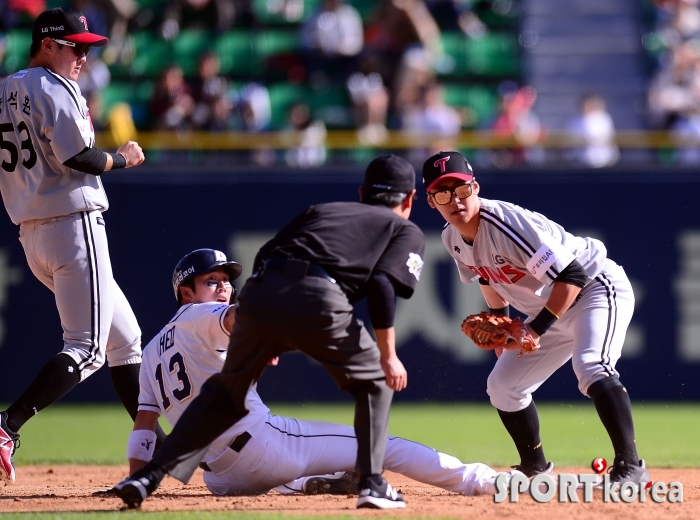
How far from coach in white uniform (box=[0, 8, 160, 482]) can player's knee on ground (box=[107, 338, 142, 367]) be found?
116 mm

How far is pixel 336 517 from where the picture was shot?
14.3 ft

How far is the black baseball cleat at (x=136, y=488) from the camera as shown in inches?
177

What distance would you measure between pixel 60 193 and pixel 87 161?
24cm

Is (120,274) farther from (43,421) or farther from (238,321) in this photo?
(238,321)

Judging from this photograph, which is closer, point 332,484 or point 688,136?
point 332,484

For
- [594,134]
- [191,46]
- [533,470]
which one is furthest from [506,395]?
[191,46]

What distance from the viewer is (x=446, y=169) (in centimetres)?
530

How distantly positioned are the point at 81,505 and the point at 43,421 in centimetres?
516

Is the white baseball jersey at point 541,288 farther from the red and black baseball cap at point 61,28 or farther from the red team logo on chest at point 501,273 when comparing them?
the red and black baseball cap at point 61,28

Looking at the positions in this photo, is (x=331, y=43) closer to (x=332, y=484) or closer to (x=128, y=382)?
(x=128, y=382)

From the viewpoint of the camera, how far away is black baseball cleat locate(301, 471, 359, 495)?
213 inches

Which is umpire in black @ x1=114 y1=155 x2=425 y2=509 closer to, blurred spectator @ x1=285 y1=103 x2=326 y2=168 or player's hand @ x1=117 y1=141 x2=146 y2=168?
player's hand @ x1=117 y1=141 x2=146 y2=168

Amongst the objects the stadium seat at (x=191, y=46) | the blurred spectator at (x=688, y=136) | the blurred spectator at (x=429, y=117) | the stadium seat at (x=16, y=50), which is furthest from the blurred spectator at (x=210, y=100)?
the blurred spectator at (x=688, y=136)

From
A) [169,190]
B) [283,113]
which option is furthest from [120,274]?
[283,113]
